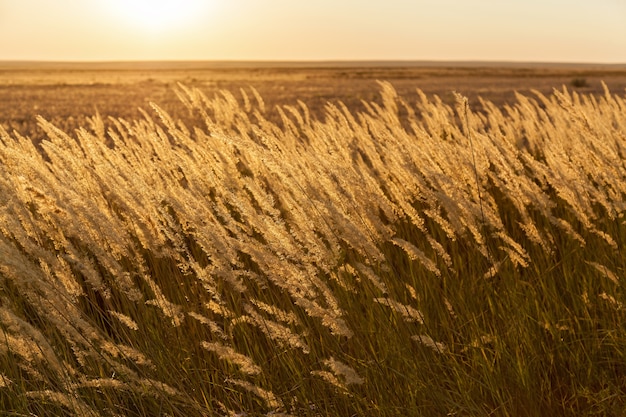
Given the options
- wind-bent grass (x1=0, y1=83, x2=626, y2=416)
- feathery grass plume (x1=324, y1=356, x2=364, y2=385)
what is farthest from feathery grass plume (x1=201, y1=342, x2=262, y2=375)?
feathery grass plume (x1=324, y1=356, x2=364, y2=385)

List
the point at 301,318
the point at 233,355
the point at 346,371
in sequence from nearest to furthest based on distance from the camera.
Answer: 1. the point at 346,371
2. the point at 233,355
3. the point at 301,318

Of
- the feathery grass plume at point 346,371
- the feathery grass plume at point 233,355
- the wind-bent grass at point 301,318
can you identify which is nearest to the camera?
the feathery grass plume at point 346,371

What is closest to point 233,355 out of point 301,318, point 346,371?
point 346,371

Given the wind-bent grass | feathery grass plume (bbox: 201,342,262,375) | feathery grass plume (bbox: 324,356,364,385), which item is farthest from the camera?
the wind-bent grass

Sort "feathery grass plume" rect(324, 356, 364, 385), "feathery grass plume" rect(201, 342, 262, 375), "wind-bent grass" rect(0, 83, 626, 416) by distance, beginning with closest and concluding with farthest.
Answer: "feathery grass plume" rect(324, 356, 364, 385), "feathery grass plume" rect(201, 342, 262, 375), "wind-bent grass" rect(0, 83, 626, 416)

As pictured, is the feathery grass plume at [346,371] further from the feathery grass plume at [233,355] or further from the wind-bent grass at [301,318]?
the feathery grass plume at [233,355]

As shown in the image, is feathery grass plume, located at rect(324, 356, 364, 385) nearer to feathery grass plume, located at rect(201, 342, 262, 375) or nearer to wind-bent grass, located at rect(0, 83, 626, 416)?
wind-bent grass, located at rect(0, 83, 626, 416)

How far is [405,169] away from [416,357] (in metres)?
0.89

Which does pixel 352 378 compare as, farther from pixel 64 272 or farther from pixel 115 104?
pixel 115 104

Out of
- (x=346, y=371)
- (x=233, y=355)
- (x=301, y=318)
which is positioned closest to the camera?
(x=346, y=371)

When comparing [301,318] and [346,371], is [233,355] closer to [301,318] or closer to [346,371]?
[346,371]

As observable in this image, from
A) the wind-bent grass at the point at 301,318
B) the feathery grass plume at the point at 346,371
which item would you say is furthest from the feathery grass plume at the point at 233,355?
the feathery grass plume at the point at 346,371

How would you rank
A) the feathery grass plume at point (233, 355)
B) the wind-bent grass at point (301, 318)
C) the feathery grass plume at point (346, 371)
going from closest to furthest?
the feathery grass plume at point (346, 371) → the feathery grass plume at point (233, 355) → the wind-bent grass at point (301, 318)

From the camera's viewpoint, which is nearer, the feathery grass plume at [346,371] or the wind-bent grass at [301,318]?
the feathery grass plume at [346,371]
